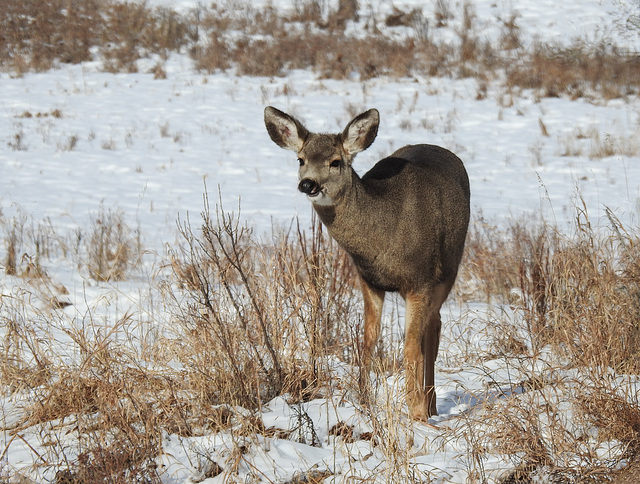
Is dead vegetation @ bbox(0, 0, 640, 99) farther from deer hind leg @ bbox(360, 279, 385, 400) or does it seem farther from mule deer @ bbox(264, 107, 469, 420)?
deer hind leg @ bbox(360, 279, 385, 400)

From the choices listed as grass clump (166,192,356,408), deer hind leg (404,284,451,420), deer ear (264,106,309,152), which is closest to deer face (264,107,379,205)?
deer ear (264,106,309,152)

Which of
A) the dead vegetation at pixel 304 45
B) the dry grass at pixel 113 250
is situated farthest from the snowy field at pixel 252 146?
the dead vegetation at pixel 304 45

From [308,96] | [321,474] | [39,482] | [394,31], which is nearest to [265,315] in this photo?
[321,474]

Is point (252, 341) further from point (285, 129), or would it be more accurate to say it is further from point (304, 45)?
point (304, 45)

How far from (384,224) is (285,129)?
0.91 m

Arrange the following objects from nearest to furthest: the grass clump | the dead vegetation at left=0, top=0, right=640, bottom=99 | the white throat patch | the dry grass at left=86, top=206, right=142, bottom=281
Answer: the grass clump → the white throat patch → the dry grass at left=86, top=206, right=142, bottom=281 → the dead vegetation at left=0, top=0, right=640, bottom=99

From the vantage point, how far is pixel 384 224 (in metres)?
4.70

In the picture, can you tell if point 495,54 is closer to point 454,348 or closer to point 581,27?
point 581,27

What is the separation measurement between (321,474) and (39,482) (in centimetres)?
130

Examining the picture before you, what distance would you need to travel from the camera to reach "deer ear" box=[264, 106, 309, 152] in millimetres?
4895

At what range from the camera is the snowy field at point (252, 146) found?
1098cm

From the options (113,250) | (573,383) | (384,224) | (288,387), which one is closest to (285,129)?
(384,224)

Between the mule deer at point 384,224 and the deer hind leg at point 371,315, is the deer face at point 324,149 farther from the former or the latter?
the deer hind leg at point 371,315

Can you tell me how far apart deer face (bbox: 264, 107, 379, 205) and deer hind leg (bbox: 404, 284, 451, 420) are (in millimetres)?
808
